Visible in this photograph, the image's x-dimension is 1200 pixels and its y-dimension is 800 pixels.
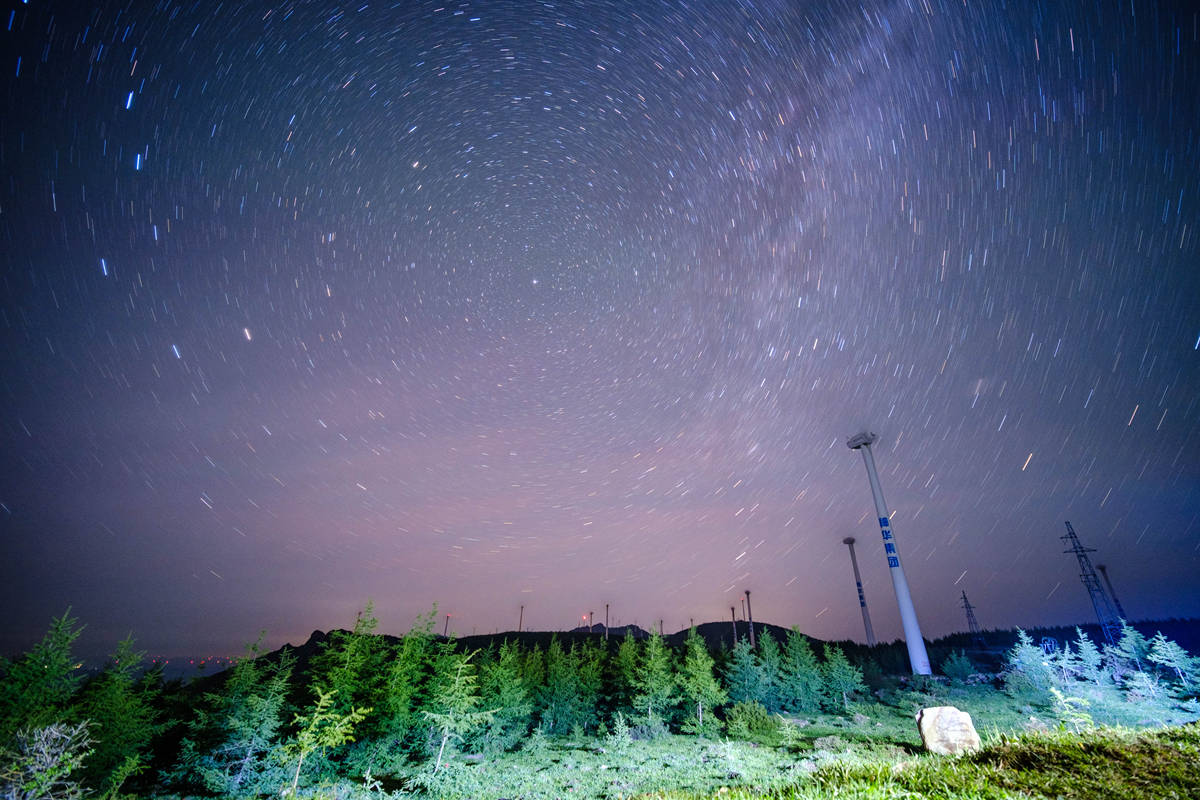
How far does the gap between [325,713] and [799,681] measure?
156ft

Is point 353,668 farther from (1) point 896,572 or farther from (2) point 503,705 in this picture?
(1) point 896,572

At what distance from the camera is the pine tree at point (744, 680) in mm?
46125

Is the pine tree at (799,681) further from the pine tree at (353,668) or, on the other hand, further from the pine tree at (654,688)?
the pine tree at (353,668)

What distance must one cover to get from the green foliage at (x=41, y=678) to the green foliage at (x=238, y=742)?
714 cm

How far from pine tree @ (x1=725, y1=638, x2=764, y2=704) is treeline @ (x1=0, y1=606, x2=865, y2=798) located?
0.13 meters

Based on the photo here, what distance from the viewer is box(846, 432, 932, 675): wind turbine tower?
58.3 meters

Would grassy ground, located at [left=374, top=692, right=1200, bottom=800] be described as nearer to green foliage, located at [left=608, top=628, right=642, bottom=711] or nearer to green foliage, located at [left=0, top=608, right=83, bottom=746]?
green foliage, located at [left=608, top=628, right=642, bottom=711]

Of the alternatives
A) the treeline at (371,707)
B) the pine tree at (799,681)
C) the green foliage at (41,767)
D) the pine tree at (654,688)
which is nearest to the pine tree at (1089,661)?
the treeline at (371,707)

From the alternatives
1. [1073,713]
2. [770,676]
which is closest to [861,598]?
[770,676]

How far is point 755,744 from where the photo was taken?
103ft

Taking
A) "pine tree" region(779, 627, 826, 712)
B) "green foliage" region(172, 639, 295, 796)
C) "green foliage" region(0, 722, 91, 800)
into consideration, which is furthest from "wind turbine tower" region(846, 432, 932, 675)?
"green foliage" region(0, 722, 91, 800)

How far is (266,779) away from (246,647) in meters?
11.9

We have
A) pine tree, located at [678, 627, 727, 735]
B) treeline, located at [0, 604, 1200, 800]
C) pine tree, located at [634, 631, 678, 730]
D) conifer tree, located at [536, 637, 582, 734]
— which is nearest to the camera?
treeline, located at [0, 604, 1200, 800]

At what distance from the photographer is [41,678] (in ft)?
84.2
